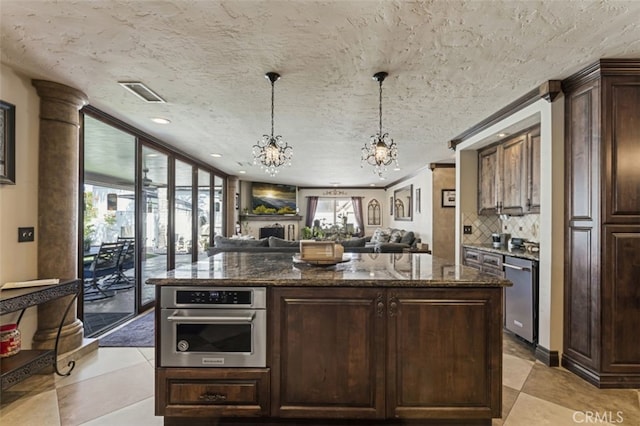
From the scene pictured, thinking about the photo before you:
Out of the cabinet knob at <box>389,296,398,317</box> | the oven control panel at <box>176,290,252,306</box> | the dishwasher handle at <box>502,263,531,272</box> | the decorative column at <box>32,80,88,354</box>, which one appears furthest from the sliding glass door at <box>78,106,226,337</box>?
the dishwasher handle at <box>502,263,531,272</box>

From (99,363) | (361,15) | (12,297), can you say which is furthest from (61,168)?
(361,15)

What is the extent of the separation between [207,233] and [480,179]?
17.6 ft

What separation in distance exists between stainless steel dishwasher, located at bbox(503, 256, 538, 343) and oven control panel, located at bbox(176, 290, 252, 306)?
8.66 ft

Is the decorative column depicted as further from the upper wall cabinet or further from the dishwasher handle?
the upper wall cabinet

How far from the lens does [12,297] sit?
206 centimetres

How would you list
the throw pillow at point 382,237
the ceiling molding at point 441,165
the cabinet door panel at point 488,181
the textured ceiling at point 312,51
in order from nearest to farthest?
1. the textured ceiling at point 312,51
2. the cabinet door panel at point 488,181
3. the ceiling molding at point 441,165
4. the throw pillow at point 382,237

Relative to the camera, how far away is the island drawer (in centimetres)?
186

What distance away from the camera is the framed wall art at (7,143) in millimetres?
2330

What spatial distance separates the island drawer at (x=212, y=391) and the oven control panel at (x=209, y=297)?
40cm

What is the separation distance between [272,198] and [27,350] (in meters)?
7.93

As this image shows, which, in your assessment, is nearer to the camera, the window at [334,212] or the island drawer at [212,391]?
the island drawer at [212,391]

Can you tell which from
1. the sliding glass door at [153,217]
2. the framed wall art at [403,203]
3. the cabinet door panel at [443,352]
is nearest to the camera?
the cabinet door panel at [443,352]

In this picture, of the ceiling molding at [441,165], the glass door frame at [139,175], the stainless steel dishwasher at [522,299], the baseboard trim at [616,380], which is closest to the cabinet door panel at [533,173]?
the stainless steel dishwasher at [522,299]

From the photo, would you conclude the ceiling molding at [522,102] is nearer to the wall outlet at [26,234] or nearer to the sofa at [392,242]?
the sofa at [392,242]
